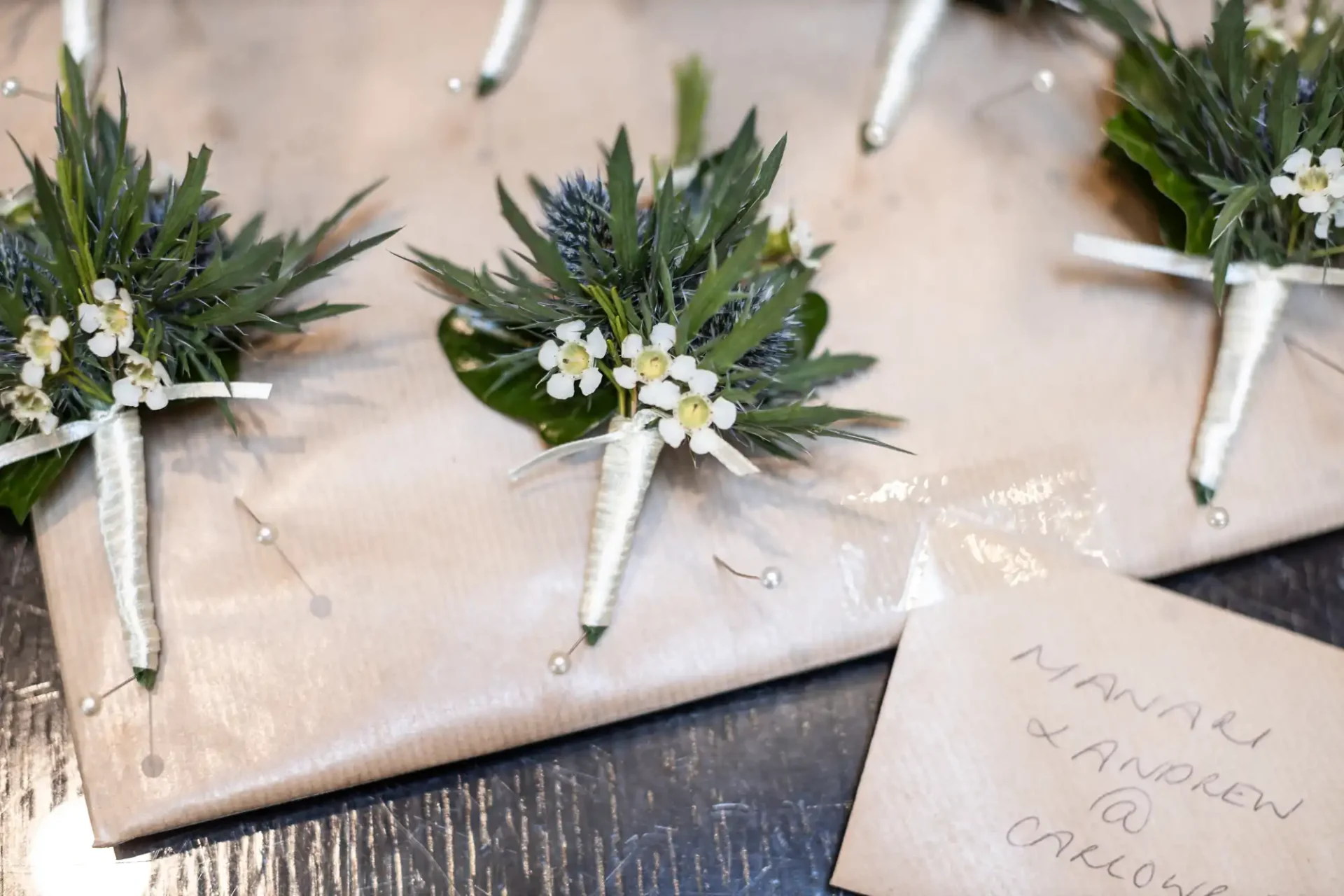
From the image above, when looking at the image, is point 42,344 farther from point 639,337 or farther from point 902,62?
point 902,62

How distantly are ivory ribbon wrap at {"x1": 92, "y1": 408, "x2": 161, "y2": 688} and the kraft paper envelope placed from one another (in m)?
0.38

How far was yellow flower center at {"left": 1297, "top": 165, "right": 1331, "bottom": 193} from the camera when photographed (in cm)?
46

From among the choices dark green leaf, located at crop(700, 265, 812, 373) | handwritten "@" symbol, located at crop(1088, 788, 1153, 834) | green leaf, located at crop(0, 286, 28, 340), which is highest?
green leaf, located at crop(0, 286, 28, 340)

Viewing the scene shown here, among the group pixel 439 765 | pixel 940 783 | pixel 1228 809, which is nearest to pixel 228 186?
pixel 439 765

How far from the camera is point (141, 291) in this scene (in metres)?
0.44

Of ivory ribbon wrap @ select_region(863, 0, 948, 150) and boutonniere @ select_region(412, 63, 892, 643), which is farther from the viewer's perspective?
ivory ribbon wrap @ select_region(863, 0, 948, 150)

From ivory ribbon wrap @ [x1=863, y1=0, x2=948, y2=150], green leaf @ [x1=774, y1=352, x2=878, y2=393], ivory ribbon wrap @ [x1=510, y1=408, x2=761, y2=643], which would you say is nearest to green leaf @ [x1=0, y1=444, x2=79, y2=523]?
ivory ribbon wrap @ [x1=510, y1=408, x2=761, y2=643]

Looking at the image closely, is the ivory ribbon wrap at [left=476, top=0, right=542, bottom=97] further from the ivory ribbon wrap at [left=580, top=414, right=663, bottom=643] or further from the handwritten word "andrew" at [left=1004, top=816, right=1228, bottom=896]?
the handwritten word "andrew" at [left=1004, top=816, right=1228, bottom=896]

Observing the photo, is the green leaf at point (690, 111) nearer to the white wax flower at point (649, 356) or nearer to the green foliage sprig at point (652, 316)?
the green foliage sprig at point (652, 316)

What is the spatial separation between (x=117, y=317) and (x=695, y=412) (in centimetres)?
28

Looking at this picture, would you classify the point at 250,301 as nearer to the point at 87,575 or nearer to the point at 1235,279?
the point at 87,575

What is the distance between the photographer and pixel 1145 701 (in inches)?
19.0

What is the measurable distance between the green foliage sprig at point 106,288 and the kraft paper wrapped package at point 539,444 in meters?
0.04

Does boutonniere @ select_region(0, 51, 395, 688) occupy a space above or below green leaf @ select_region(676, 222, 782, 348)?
above
